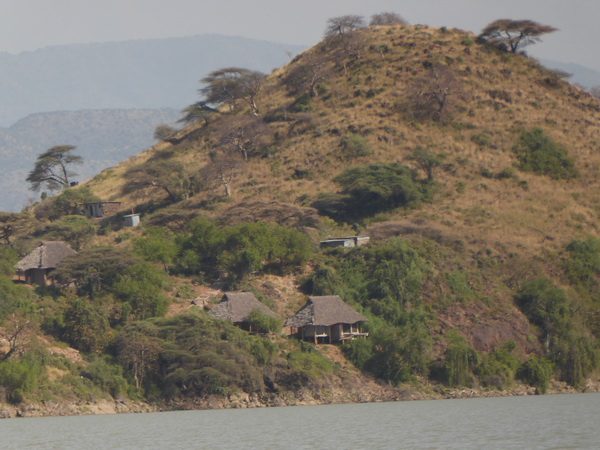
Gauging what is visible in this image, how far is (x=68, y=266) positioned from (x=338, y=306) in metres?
18.4

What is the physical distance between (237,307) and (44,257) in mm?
14640

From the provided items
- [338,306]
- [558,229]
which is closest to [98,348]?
[338,306]

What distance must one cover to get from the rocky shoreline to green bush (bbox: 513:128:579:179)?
29.3m

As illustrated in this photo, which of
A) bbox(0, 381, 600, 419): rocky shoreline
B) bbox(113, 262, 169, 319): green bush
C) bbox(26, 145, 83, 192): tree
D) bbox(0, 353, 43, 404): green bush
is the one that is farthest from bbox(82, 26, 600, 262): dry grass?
bbox(0, 353, 43, 404): green bush

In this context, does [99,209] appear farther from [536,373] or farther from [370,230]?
[536,373]

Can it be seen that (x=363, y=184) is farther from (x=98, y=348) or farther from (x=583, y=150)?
(x=98, y=348)

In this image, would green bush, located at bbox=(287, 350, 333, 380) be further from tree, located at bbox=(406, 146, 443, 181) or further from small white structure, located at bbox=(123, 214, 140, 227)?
tree, located at bbox=(406, 146, 443, 181)

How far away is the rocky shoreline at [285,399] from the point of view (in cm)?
5325

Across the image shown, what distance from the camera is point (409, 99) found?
3819 inches

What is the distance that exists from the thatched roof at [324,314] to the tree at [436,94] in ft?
119

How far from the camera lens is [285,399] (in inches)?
2291

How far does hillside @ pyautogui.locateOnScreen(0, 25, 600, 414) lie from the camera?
60031 mm

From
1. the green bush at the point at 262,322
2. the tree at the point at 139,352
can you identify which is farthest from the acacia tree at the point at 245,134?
the tree at the point at 139,352

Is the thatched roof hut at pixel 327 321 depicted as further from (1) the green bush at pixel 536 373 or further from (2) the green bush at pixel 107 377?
(2) the green bush at pixel 107 377
